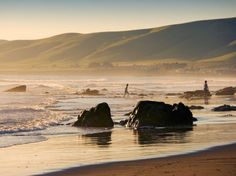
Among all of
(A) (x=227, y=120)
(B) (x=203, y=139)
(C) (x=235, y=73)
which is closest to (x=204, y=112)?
(A) (x=227, y=120)

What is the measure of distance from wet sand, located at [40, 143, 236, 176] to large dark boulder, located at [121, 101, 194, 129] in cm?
947

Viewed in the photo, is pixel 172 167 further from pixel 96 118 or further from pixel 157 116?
pixel 96 118

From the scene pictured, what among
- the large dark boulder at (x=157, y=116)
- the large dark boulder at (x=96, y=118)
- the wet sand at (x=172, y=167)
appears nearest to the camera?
the wet sand at (x=172, y=167)

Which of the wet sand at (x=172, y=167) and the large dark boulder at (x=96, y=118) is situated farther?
the large dark boulder at (x=96, y=118)

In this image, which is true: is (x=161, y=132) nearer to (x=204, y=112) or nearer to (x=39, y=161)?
(x=39, y=161)

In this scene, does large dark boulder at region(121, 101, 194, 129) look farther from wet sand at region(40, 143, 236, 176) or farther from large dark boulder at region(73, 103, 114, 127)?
wet sand at region(40, 143, 236, 176)

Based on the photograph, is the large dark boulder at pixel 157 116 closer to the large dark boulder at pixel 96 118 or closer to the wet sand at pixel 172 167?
the large dark boulder at pixel 96 118

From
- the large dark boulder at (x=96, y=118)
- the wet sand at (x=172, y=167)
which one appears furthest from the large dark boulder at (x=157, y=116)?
the wet sand at (x=172, y=167)

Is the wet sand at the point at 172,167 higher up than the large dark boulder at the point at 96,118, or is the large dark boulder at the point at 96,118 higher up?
the large dark boulder at the point at 96,118

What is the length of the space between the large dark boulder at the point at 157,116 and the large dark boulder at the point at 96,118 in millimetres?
881

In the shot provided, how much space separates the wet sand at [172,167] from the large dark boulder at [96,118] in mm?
10428

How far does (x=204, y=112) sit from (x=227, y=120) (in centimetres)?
608

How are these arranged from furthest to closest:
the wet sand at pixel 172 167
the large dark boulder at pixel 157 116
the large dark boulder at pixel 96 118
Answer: the large dark boulder at pixel 96 118, the large dark boulder at pixel 157 116, the wet sand at pixel 172 167

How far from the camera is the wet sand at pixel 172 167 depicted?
15125mm
